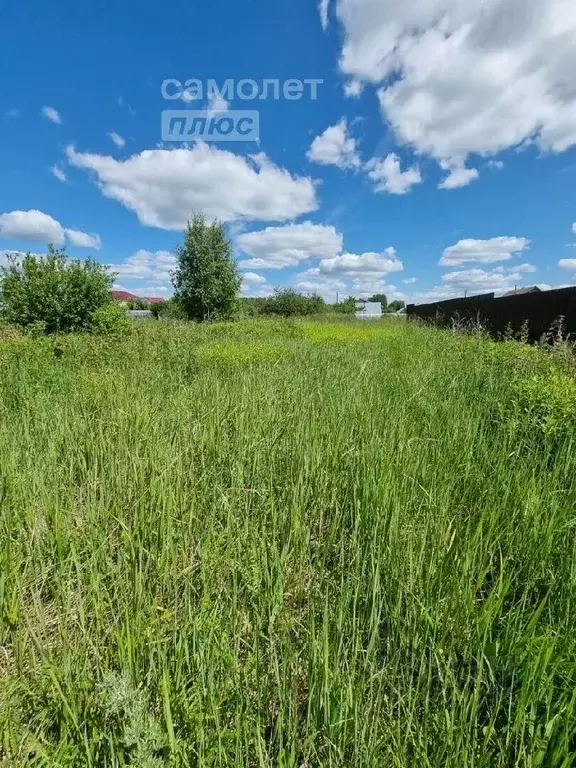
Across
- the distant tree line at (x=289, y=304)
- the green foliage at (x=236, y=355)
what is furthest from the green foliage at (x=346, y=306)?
the green foliage at (x=236, y=355)

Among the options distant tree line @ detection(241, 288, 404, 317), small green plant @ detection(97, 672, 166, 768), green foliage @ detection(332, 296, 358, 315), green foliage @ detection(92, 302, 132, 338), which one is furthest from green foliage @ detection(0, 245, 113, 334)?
green foliage @ detection(332, 296, 358, 315)

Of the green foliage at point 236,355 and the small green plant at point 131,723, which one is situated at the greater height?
the green foliage at point 236,355

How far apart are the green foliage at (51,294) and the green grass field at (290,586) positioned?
10979 millimetres

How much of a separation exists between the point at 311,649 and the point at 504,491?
4.10 feet

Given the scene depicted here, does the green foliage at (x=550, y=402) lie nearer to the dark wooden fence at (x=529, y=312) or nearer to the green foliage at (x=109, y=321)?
the dark wooden fence at (x=529, y=312)

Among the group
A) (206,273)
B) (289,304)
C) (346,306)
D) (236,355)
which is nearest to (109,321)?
(236,355)

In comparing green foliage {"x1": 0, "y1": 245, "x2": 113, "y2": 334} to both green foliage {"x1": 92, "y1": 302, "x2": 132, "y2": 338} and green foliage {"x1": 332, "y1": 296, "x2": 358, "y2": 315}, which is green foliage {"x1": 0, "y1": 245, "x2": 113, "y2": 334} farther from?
green foliage {"x1": 332, "y1": 296, "x2": 358, "y2": 315}

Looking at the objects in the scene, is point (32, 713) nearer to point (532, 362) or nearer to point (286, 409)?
point (286, 409)

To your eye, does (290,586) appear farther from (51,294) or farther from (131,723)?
(51,294)

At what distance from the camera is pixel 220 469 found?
2.00 metres

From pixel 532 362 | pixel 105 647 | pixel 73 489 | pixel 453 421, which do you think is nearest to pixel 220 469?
pixel 73 489

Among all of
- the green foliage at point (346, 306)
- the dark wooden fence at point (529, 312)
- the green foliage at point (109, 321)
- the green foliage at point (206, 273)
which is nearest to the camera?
the dark wooden fence at point (529, 312)

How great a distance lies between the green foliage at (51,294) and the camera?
39.1ft

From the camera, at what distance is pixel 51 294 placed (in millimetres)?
11938
